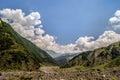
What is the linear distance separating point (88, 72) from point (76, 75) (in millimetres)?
1455

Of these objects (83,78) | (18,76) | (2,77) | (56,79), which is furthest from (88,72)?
(2,77)

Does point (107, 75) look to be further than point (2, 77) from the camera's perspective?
No

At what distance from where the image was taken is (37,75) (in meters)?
37.3

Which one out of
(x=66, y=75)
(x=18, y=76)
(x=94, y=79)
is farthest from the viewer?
(x=18, y=76)

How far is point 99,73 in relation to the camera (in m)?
35.1

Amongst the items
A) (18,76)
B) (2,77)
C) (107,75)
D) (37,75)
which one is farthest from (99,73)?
(2,77)

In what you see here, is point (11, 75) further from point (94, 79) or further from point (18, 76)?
point (94, 79)

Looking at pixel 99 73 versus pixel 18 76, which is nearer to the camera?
pixel 99 73

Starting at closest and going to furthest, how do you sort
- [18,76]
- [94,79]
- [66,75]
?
[94,79] → [66,75] → [18,76]

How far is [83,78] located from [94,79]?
157 centimetres

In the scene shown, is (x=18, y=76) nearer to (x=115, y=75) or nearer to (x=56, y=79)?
(x=56, y=79)

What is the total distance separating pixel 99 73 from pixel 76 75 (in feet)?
8.81

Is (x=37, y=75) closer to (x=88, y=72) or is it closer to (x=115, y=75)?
(x=88, y=72)

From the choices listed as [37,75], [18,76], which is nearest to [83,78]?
[37,75]
